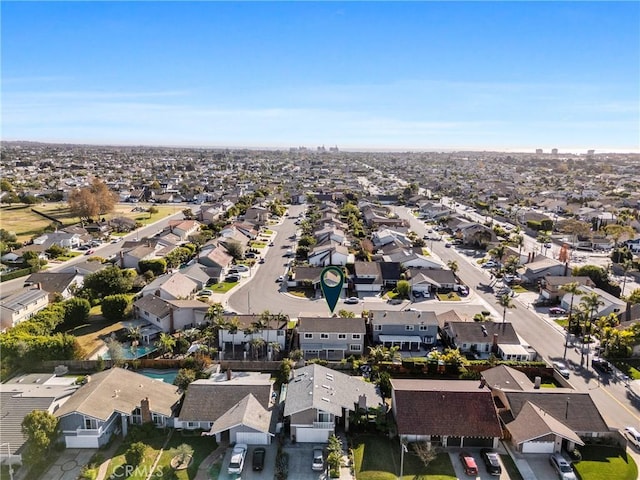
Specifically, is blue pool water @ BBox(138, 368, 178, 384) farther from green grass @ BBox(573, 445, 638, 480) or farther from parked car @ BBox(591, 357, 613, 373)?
parked car @ BBox(591, 357, 613, 373)

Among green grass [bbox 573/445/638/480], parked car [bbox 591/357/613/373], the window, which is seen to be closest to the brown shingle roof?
green grass [bbox 573/445/638/480]

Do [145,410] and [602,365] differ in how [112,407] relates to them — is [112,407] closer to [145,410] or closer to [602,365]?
[145,410]

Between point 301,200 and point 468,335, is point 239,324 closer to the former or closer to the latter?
point 468,335

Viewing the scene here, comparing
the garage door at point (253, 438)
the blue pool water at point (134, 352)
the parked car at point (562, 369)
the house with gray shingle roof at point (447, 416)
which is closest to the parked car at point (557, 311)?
the parked car at point (562, 369)

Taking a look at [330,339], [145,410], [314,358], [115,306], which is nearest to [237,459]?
[145,410]

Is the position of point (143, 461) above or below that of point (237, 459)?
below
